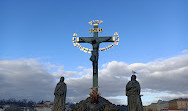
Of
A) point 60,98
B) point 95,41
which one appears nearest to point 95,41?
point 95,41

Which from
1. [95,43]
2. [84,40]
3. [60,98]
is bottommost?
[60,98]

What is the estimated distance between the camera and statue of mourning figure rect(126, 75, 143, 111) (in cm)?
846

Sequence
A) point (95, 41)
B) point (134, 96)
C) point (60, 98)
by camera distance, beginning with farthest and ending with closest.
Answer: point (95, 41), point (60, 98), point (134, 96)

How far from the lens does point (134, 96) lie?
866cm

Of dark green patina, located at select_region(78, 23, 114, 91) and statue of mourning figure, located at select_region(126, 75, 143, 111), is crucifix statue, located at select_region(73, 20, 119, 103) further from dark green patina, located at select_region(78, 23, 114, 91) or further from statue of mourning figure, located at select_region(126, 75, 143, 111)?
statue of mourning figure, located at select_region(126, 75, 143, 111)

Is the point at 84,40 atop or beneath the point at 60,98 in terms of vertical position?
atop

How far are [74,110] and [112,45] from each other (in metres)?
6.07

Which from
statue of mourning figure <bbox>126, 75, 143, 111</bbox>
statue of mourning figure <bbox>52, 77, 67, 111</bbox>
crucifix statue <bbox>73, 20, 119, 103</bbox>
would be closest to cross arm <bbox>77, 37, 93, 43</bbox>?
crucifix statue <bbox>73, 20, 119, 103</bbox>

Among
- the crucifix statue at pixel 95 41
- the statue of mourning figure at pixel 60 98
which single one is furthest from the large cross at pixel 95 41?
the statue of mourning figure at pixel 60 98

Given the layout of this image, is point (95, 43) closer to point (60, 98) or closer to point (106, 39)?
point (106, 39)

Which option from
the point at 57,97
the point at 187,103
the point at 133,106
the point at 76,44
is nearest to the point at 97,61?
the point at 76,44

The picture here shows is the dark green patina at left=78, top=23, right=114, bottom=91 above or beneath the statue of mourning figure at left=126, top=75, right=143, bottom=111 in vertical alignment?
above

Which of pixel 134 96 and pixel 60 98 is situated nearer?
pixel 134 96

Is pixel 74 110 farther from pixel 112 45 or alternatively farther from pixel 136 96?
pixel 112 45
